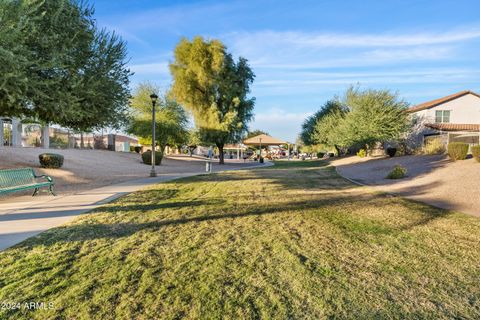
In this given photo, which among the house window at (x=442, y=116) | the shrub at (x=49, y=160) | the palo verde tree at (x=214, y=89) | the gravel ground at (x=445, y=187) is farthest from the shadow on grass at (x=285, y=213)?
the house window at (x=442, y=116)

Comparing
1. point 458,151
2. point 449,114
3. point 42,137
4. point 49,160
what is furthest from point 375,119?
point 42,137

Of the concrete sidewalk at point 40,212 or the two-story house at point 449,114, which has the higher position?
the two-story house at point 449,114

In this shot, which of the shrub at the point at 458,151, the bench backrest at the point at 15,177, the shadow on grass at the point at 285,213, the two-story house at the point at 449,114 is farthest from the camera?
the two-story house at the point at 449,114

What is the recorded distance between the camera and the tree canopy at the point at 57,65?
7836mm

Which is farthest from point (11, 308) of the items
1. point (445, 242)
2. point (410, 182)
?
point (410, 182)

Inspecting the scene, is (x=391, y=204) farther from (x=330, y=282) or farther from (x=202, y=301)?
(x=202, y=301)

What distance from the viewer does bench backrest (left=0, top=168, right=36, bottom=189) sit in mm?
9352

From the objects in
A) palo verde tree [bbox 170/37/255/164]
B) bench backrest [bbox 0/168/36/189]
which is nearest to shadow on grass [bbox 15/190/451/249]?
bench backrest [bbox 0/168/36/189]

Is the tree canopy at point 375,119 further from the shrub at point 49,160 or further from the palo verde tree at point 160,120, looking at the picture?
the shrub at point 49,160

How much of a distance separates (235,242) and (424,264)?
3.10 meters

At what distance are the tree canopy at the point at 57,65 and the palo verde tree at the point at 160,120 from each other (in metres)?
24.4

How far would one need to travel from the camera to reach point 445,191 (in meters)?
11.8

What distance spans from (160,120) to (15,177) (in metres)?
26.9

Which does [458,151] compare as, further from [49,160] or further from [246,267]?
[49,160]
